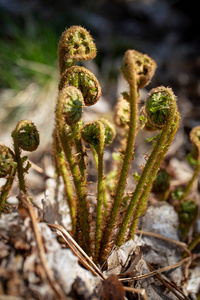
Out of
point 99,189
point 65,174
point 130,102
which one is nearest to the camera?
point 130,102

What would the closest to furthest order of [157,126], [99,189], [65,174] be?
[157,126]
[99,189]
[65,174]

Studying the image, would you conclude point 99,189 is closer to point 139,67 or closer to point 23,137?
point 23,137

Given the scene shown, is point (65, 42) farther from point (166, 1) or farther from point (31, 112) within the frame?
point (166, 1)

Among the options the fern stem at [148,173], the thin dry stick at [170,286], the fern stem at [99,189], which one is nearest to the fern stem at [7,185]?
the fern stem at [99,189]

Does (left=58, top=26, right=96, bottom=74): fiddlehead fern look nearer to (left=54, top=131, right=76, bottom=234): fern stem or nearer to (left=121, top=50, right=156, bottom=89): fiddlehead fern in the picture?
(left=121, top=50, right=156, bottom=89): fiddlehead fern

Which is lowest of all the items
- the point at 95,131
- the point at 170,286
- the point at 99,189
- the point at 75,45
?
the point at 170,286

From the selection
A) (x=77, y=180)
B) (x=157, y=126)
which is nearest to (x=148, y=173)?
(x=157, y=126)

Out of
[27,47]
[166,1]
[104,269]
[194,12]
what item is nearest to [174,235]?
[104,269]

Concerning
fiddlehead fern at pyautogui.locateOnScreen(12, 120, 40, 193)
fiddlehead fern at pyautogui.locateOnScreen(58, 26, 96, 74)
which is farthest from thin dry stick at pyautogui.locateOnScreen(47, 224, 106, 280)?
fiddlehead fern at pyautogui.locateOnScreen(58, 26, 96, 74)

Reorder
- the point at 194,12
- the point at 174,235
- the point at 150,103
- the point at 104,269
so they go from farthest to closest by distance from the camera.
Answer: the point at 194,12, the point at 174,235, the point at 104,269, the point at 150,103
